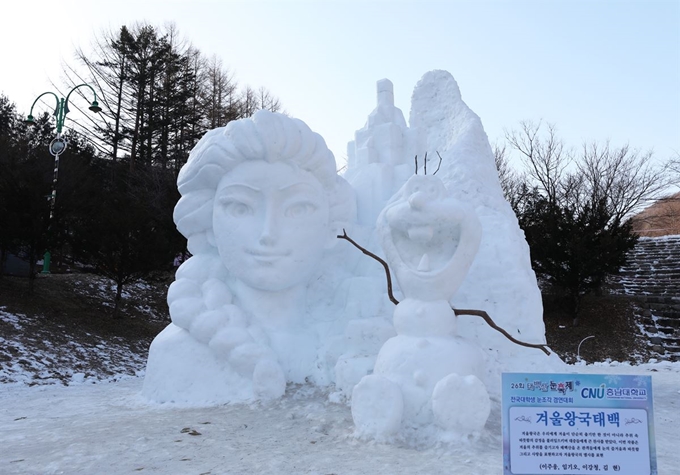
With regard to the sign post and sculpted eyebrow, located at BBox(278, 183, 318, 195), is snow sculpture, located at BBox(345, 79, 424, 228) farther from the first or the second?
the sign post

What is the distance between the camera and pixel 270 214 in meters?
4.32

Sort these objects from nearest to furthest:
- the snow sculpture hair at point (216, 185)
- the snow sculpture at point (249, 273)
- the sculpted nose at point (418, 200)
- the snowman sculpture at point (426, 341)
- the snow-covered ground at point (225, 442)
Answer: the snow-covered ground at point (225, 442), the snowman sculpture at point (426, 341), the sculpted nose at point (418, 200), the snow sculpture at point (249, 273), the snow sculpture hair at point (216, 185)

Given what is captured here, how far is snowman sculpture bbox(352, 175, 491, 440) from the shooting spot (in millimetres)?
2959

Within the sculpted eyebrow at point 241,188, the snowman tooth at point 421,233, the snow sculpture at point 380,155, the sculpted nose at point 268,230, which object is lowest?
the snowman tooth at point 421,233

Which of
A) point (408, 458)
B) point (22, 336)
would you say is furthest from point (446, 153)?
point (22, 336)

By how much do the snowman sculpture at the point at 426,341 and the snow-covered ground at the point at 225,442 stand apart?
0.57 feet

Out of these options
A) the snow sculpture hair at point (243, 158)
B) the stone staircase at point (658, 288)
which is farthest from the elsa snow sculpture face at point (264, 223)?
the stone staircase at point (658, 288)

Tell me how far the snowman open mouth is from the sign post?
4.26 feet

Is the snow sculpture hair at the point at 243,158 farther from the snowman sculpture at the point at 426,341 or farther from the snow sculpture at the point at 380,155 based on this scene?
the snowman sculpture at the point at 426,341

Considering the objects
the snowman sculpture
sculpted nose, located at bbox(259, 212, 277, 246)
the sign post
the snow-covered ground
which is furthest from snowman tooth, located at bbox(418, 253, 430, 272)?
sculpted nose, located at bbox(259, 212, 277, 246)

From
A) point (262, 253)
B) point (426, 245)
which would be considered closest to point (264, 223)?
point (262, 253)

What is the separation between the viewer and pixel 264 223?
431cm

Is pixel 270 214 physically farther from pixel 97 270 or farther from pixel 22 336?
pixel 97 270

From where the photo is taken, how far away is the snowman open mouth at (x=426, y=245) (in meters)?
3.39
